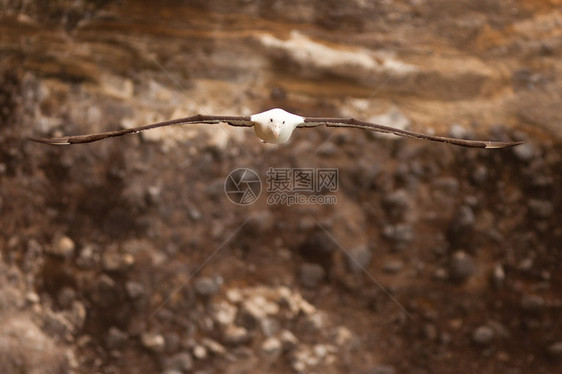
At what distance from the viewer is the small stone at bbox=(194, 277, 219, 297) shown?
55.7 inches

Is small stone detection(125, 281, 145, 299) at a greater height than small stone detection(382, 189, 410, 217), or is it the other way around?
small stone detection(382, 189, 410, 217)

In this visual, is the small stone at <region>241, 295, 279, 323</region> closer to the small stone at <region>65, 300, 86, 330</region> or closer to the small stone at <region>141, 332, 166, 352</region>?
the small stone at <region>141, 332, 166, 352</region>

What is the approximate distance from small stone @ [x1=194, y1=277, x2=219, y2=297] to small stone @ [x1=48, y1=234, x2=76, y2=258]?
0.94 feet

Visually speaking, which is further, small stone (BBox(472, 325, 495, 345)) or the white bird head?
small stone (BBox(472, 325, 495, 345))

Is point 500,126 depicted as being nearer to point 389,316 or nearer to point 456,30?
point 456,30

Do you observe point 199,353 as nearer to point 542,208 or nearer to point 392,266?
point 392,266

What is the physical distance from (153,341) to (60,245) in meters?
0.30

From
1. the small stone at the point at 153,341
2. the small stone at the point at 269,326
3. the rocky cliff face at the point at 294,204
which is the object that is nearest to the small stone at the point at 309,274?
the rocky cliff face at the point at 294,204

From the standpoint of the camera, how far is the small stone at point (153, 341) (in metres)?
1.39

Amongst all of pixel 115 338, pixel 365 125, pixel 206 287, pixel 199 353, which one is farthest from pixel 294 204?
pixel 365 125

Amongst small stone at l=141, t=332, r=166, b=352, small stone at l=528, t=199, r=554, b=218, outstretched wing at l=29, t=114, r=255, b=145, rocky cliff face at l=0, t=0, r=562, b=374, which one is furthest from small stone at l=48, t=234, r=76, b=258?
small stone at l=528, t=199, r=554, b=218

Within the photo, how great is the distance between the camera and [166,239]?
1.43 m

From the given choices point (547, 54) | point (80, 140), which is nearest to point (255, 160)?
point (80, 140)

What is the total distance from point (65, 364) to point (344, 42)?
0.94 m
